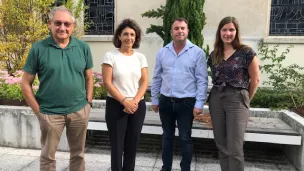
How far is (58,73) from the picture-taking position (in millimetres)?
2363

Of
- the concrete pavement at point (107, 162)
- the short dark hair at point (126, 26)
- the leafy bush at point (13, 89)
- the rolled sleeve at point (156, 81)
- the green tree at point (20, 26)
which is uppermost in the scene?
the green tree at point (20, 26)

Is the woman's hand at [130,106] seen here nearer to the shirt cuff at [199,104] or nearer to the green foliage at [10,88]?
the shirt cuff at [199,104]

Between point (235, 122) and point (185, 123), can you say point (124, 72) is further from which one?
point (235, 122)

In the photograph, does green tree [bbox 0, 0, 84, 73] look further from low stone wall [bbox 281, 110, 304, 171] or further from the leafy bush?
low stone wall [bbox 281, 110, 304, 171]

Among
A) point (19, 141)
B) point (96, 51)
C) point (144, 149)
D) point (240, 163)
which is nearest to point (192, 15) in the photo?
point (144, 149)

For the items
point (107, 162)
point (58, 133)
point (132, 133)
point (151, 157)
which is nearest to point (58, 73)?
point (58, 133)

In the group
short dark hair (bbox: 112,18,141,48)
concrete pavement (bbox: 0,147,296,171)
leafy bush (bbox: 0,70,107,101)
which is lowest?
concrete pavement (bbox: 0,147,296,171)

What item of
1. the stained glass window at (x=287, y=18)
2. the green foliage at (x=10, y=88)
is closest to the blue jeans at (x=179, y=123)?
the green foliage at (x=10, y=88)

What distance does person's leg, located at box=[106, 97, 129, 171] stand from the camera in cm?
266

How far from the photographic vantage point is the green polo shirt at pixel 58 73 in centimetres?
235

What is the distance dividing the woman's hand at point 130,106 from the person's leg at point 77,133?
0.37m

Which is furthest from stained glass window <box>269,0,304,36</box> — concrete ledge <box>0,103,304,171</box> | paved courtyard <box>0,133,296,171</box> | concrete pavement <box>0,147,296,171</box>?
concrete pavement <box>0,147,296,171</box>

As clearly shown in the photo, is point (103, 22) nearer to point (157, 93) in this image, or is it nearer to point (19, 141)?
point (19, 141)

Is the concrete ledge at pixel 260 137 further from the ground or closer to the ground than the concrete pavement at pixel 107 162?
further from the ground
